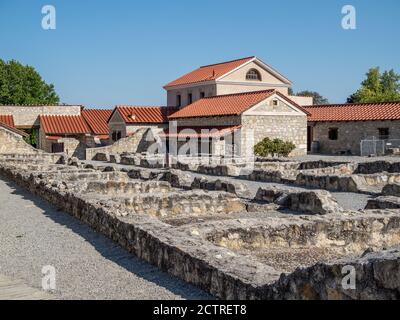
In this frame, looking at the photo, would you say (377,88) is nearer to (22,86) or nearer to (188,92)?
(188,92)

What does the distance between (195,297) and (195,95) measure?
4601 centimetres

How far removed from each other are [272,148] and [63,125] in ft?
69.0

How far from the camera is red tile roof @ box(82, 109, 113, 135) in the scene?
49.0 metres

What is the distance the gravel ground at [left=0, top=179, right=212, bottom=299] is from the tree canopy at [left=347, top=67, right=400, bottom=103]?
5589 cm

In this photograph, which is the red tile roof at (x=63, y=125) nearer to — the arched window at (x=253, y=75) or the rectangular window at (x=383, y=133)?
the arched window at (x=253, y=75)

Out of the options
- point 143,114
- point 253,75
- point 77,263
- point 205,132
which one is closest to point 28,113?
point 143,114

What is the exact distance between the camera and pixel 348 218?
972 centimetres

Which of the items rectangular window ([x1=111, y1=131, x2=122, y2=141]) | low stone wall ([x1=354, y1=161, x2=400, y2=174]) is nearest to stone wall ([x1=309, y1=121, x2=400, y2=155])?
low stone wall ([x1=354, y1=161, x2=400, y2=174])

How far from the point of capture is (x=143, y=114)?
153 ft

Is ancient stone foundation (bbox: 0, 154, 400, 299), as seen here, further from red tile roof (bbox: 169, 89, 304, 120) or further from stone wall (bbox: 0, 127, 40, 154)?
stone wall (bbox: 0, 127, 40, 154)

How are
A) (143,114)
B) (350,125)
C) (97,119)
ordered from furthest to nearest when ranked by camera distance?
(97,119), (143,114), (350,125)

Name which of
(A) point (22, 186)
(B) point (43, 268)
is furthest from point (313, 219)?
(A) point (22, 186)

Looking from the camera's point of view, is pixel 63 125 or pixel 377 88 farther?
pixel 377 88
